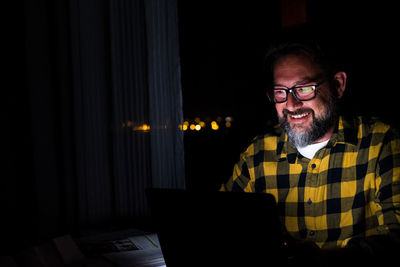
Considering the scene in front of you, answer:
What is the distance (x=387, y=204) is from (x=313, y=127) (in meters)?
0.42

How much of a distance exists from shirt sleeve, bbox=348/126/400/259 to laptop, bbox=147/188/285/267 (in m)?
0.43

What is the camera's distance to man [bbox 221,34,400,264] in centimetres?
135

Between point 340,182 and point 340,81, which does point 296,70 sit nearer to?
point 340,81

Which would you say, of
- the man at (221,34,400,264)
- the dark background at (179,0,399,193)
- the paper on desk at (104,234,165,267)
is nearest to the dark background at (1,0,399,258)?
the dark background at (179,0,399,193)

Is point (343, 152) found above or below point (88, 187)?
above

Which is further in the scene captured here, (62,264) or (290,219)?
(290,219)

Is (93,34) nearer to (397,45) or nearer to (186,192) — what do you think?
(186,192)

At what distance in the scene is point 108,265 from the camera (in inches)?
41.2

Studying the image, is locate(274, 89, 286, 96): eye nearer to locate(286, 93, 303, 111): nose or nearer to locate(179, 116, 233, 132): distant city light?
locate(286, 93, 303, 111): nose

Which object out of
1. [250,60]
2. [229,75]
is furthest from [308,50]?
[229,75]

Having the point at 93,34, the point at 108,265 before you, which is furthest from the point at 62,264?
the point at 93,34

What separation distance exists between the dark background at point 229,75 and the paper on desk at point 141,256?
760mm

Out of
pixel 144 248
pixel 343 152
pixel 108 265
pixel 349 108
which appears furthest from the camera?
pixel 349 108

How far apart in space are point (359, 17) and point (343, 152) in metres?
0.96
